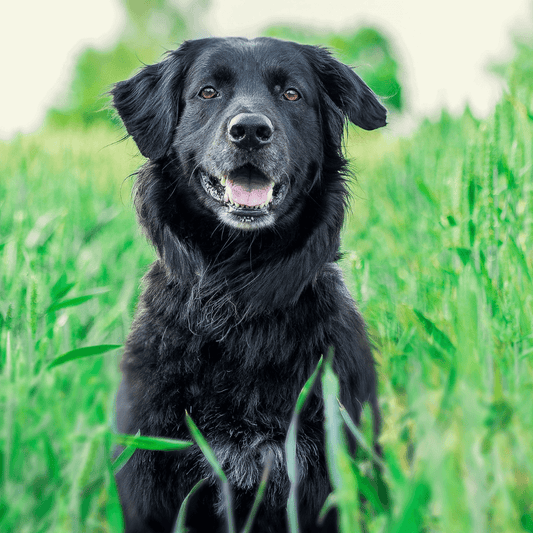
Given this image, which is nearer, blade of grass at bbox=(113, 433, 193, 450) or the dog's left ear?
blade of grass at bbox=(113, 433, 193, 450)

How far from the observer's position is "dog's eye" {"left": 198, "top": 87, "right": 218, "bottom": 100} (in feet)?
8.55

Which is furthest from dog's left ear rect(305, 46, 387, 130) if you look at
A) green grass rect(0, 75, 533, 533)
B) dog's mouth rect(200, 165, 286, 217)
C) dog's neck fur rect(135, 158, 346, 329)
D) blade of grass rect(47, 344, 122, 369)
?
blade of grass rect(47, 344, 122, 369)

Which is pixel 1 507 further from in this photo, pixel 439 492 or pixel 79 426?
pixel 439 492

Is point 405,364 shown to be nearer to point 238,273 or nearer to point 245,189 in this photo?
point 238,273

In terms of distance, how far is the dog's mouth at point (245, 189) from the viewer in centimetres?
241

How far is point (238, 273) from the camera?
2.50 metres

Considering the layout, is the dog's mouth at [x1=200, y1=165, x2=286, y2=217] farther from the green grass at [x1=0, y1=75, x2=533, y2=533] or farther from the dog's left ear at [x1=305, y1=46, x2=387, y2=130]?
the dog's left ear at [x1=305, y1=46, x2=387, y2=130]

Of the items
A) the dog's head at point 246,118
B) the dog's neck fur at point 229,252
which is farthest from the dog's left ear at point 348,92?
the dog's neck fur at point 229,252

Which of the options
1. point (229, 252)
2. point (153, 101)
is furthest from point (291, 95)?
point (229, 252)

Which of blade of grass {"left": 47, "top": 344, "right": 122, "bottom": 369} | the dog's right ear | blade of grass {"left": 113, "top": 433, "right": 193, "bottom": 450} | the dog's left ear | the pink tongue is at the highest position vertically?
the dog's left ear

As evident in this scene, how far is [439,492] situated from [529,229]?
1.83 meters

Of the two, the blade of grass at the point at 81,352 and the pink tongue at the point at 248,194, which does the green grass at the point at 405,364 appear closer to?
the blade of grass at the point at 81,352

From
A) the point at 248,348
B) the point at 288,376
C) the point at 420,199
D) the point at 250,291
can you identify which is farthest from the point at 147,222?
the point at 420,199

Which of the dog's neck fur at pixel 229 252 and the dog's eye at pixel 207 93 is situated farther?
the dog's eye at pixel 207 93
